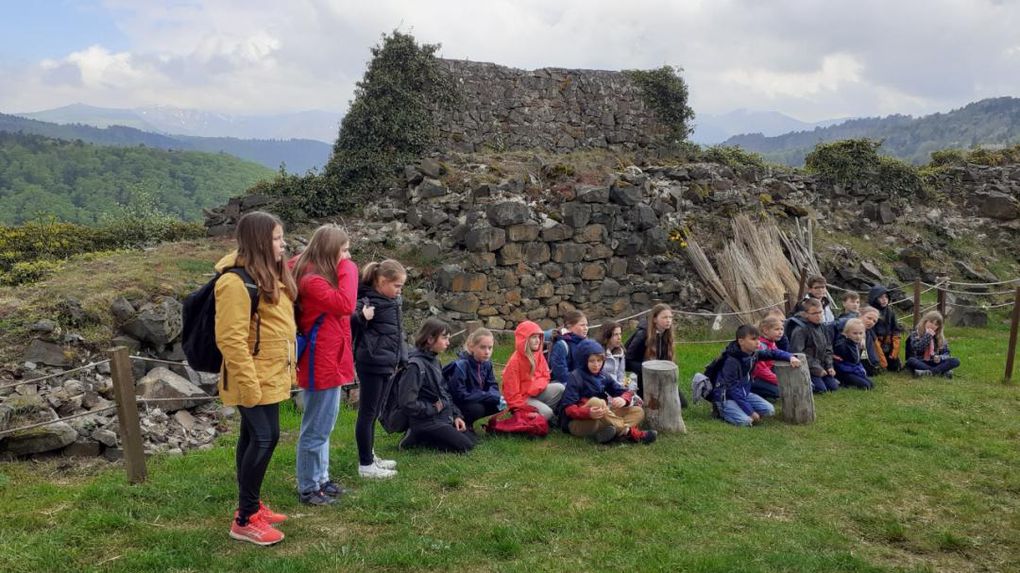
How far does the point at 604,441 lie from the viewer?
23.6ft

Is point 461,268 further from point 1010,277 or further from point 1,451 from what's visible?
point 1010,277

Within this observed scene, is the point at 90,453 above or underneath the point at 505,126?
underneath

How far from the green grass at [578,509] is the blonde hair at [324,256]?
186 centimetres

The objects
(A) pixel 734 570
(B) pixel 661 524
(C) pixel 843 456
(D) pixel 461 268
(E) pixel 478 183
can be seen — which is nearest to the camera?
(A) pixel 734 570

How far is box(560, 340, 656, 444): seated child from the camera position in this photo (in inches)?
283

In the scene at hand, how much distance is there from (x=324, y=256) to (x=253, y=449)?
1.45 metres

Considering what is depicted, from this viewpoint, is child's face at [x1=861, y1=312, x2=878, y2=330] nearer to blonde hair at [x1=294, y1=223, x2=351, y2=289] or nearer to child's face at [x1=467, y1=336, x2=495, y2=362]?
child's face at [x1=467, y1=336, x2=495, y2=362]

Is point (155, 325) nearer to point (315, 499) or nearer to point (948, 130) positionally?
point (315, 499)

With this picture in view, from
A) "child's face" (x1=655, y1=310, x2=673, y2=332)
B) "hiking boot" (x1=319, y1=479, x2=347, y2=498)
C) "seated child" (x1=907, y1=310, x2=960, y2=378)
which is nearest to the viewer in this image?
"hiking boot" (x1=319, y1=479, x2=347, y2=498)

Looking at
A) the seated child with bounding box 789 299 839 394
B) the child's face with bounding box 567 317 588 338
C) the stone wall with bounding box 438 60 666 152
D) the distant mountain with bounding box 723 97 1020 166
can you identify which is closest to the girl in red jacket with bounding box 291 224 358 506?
the child's face with bounding box 567 317 588 338

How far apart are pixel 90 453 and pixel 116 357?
1.90m

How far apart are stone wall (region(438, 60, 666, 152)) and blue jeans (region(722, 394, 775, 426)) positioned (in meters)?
11.7

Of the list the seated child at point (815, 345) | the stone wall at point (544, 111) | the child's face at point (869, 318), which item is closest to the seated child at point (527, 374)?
the seated child at point (815, 345)

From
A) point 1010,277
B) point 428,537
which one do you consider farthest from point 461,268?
point 1010,277
